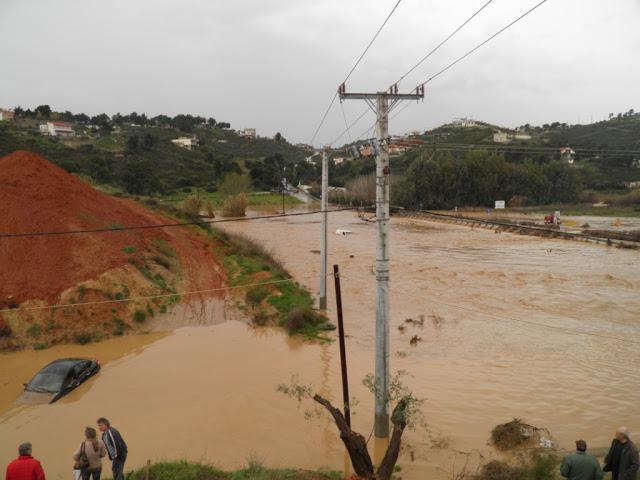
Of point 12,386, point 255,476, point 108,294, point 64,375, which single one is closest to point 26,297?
point 108,294

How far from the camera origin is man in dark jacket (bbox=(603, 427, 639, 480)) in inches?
304

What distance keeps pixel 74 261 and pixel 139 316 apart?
482 centimetres

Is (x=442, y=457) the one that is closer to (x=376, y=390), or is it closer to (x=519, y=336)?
(x=376, y=390)

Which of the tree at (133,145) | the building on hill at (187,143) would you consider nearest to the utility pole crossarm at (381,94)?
the tree at (133,145)

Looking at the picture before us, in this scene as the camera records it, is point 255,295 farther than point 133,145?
No

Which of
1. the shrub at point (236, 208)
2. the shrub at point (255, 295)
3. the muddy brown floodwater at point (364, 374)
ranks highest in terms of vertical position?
the shrub at point (236, 208)

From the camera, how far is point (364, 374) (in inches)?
651

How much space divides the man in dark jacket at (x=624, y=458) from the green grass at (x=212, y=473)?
507 cm

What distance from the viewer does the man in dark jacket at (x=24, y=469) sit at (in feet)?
24.9

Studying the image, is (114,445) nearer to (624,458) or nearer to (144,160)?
(624,458)

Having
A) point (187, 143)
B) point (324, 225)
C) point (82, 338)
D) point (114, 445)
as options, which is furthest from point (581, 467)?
point (187, 143)

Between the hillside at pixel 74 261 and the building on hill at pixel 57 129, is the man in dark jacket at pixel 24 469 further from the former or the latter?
the building on hill at pixel 57 129

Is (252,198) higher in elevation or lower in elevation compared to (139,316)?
higher

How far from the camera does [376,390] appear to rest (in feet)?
35.8
